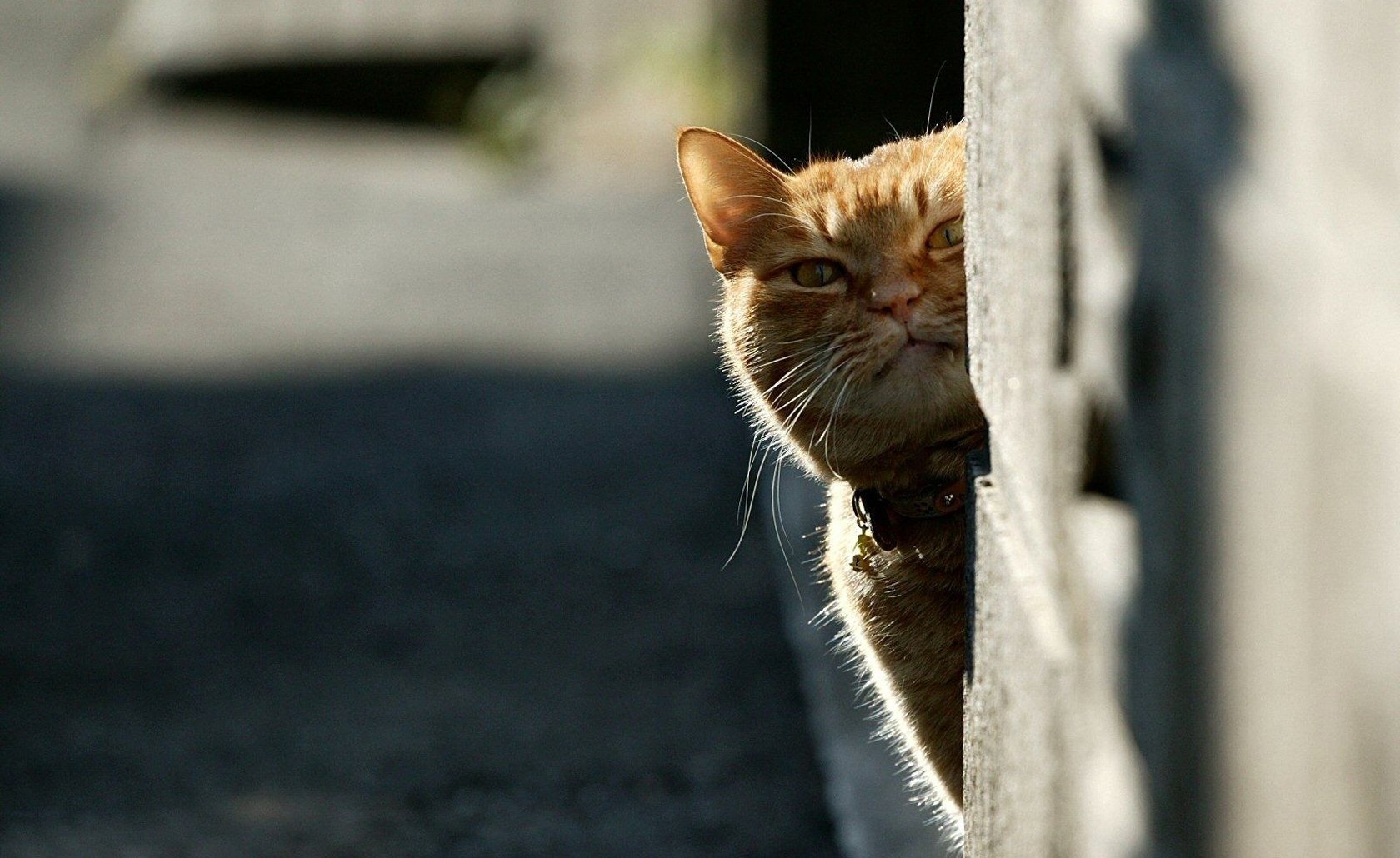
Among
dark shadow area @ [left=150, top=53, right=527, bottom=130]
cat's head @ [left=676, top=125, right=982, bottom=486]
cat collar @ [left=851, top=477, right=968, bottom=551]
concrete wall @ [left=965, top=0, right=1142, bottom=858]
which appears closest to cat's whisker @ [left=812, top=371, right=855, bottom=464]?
cat's head @ [left=676, top=125, right=982, bottom=486]

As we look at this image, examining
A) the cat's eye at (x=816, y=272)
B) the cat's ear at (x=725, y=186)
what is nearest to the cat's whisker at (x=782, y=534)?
the cat's ear at (x=725, y=186)

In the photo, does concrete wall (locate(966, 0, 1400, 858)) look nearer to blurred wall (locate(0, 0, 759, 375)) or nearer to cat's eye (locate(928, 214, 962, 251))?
cat's eye (locate(928, 214, 962, 251))

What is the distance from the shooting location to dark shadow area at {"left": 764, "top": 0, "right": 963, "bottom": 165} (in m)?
6.05

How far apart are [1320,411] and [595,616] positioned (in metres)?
3.82

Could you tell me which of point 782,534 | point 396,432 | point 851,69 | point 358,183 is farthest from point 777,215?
point 358,183

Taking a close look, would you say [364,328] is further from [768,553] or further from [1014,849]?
[1014,849]

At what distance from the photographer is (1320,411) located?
1.91 feet

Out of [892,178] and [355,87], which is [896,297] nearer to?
[892,178]

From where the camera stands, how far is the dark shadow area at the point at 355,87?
29.8ft

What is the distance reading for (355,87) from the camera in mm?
9211

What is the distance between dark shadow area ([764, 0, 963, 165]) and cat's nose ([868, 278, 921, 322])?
3.98 metres

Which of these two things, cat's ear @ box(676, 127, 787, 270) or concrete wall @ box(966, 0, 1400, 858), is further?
cat's ear @ box(676, 127, 787, 270)

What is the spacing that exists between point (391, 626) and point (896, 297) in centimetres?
257

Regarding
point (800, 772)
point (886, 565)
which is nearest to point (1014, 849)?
point (886, 565)
